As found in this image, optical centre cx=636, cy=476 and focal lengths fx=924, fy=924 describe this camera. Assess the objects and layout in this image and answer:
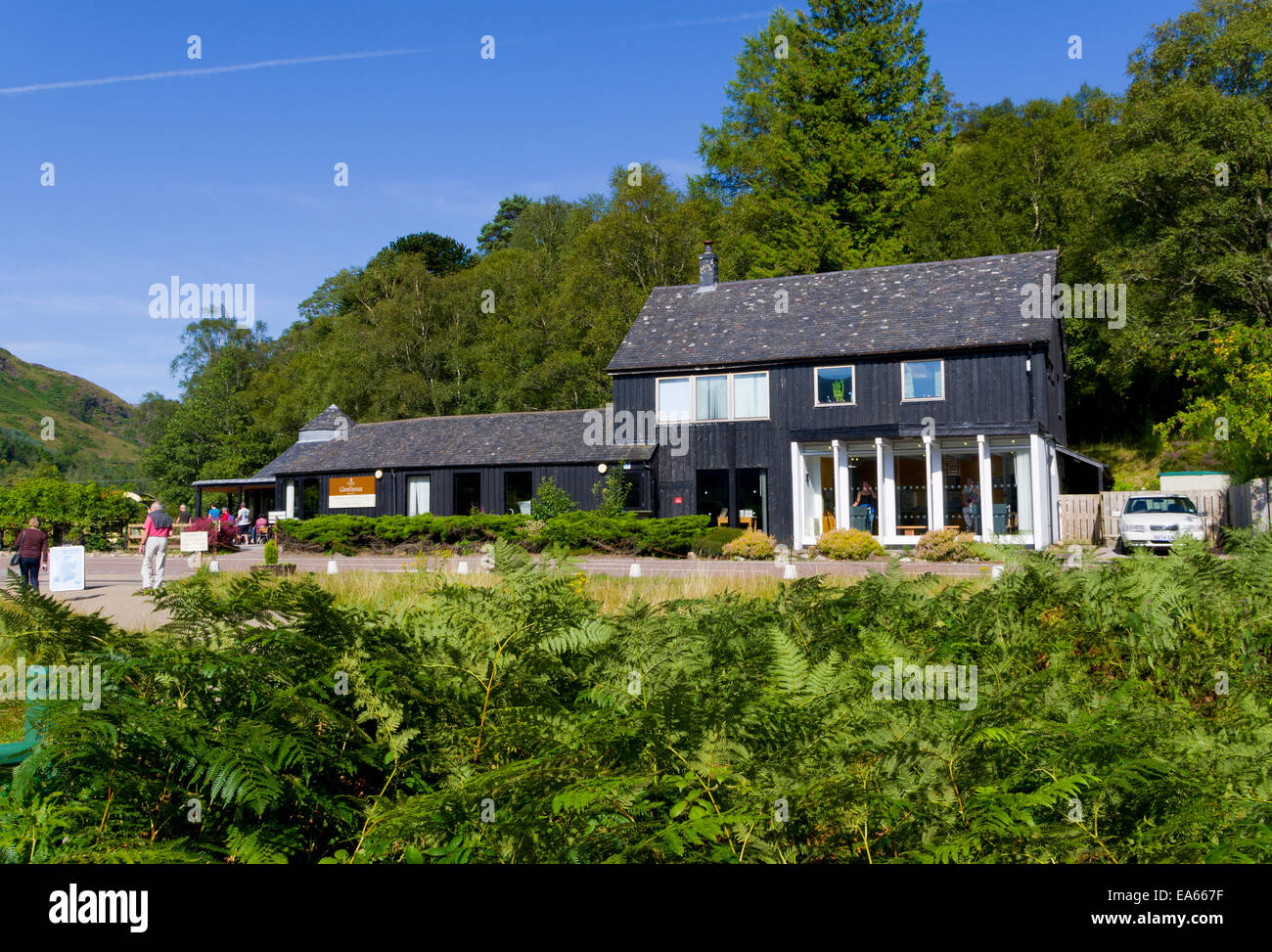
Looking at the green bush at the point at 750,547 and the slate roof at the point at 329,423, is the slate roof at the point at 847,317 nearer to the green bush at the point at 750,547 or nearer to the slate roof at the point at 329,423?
the green bush at the point at 750,547

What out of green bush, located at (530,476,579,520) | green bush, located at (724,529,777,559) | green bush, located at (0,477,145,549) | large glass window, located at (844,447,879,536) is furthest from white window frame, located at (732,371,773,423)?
green bush, located at (0,477,145,549)

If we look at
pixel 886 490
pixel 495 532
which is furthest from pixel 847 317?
pixel 495 532

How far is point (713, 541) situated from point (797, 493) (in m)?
4.86

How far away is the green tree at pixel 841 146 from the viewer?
46.0m

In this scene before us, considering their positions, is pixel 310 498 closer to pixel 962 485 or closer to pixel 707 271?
pixel 707 271

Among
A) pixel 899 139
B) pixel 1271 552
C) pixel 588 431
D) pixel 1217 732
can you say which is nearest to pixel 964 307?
pixel 588 431

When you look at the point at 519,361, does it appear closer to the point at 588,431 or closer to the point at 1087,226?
the point at 588,431

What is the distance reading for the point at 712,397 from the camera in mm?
32219

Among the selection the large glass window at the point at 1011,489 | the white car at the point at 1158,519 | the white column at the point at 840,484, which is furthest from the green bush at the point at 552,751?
the white column at the point at 840,484

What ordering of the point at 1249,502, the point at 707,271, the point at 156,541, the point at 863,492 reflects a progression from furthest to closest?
the point at 707,271
the point at 863,492
the point at 1249,502
the point at 156,541

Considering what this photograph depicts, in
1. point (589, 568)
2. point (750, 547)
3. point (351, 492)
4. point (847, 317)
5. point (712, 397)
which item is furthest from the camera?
point (351, 492)

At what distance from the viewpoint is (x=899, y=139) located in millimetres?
48281

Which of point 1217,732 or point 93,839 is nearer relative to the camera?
point 93,839
